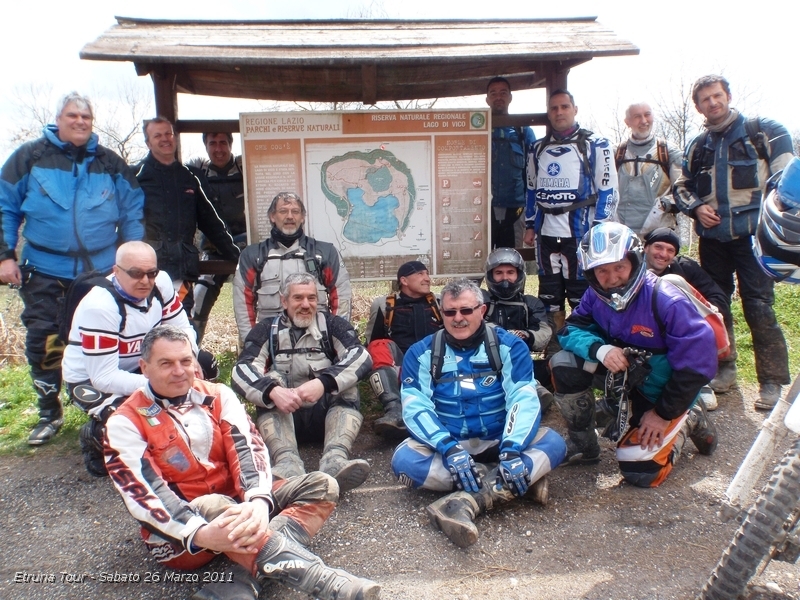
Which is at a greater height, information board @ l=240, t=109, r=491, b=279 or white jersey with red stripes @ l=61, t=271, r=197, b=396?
information board @ l=240, t=109, r=491, b=279

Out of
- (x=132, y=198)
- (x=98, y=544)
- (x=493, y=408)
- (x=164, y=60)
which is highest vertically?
(x=164, y=60)

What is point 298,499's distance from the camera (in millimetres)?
3125

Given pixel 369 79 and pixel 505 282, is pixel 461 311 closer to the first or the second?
pixel 505 282

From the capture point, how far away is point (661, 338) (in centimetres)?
381

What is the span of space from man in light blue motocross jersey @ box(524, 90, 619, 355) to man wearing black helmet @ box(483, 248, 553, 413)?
34 cm

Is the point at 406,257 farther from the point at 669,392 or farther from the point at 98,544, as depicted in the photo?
the point at 98,544

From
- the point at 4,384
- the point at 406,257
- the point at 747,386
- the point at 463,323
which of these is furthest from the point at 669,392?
the point at 4,384

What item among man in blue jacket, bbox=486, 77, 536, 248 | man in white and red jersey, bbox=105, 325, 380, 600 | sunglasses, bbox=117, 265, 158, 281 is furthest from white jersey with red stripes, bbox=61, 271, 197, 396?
man in blue jacket, bbox=486, 77, 536, 248

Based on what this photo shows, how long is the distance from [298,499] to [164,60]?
372 centimetres

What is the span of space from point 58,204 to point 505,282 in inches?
145

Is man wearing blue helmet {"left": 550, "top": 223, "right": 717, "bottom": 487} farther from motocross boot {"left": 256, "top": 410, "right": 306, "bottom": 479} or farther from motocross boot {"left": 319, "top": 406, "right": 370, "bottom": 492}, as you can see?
motocross boot {"left": 256, "top": 410, "right": 306, "bottom": 479}

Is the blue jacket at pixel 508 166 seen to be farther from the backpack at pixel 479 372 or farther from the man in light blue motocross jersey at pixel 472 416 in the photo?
the backpack at pixel 479 372

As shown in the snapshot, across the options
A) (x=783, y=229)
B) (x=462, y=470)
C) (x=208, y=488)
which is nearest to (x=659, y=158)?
(x=783, y=229)

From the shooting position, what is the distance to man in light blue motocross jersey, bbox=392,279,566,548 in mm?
3514
